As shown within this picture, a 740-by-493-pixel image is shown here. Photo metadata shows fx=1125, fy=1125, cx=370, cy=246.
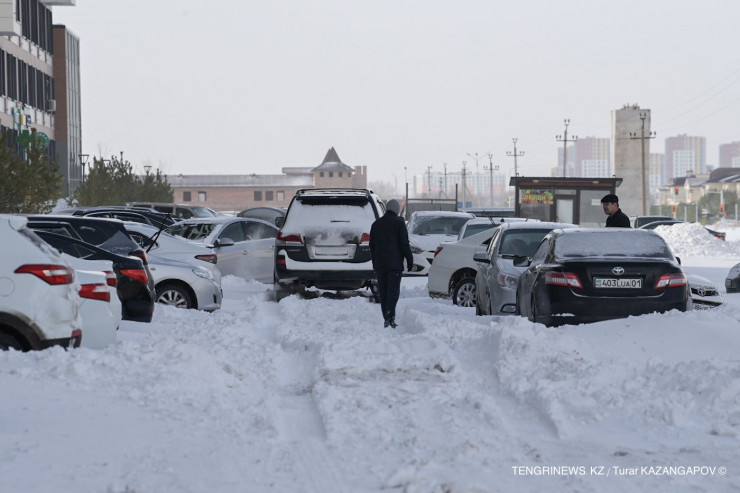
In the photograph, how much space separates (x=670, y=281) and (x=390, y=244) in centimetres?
396

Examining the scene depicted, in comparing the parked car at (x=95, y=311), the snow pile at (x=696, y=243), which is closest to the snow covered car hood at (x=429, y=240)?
the parked car at (x=95, y=311)

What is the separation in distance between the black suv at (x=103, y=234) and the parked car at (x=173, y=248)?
3500mm

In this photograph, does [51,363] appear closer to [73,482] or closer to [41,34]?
[73,482]

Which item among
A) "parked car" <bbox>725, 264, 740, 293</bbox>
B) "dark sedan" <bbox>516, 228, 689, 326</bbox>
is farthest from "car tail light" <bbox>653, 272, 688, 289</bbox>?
"parked car" <bbox>725, 264, 740, 293</bbox>

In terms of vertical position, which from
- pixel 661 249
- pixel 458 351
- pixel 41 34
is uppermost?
pixel 41 34

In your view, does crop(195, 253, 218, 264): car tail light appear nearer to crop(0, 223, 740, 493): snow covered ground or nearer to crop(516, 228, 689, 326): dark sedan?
crop(0, 223, 740, 493): snow covered ground

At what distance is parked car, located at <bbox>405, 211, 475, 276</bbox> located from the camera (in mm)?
27203

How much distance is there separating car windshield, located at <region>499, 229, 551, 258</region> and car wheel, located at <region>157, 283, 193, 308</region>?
478 cm

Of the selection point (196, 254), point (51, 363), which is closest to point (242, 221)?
point (196, 254)

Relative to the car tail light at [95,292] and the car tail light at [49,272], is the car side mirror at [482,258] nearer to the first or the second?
the car tail light at [95,292]

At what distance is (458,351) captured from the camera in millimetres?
11945

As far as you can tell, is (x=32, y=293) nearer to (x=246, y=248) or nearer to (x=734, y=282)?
(x=246, y=248)

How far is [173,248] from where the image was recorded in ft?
Result: 60.6

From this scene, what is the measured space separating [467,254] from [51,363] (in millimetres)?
10917
